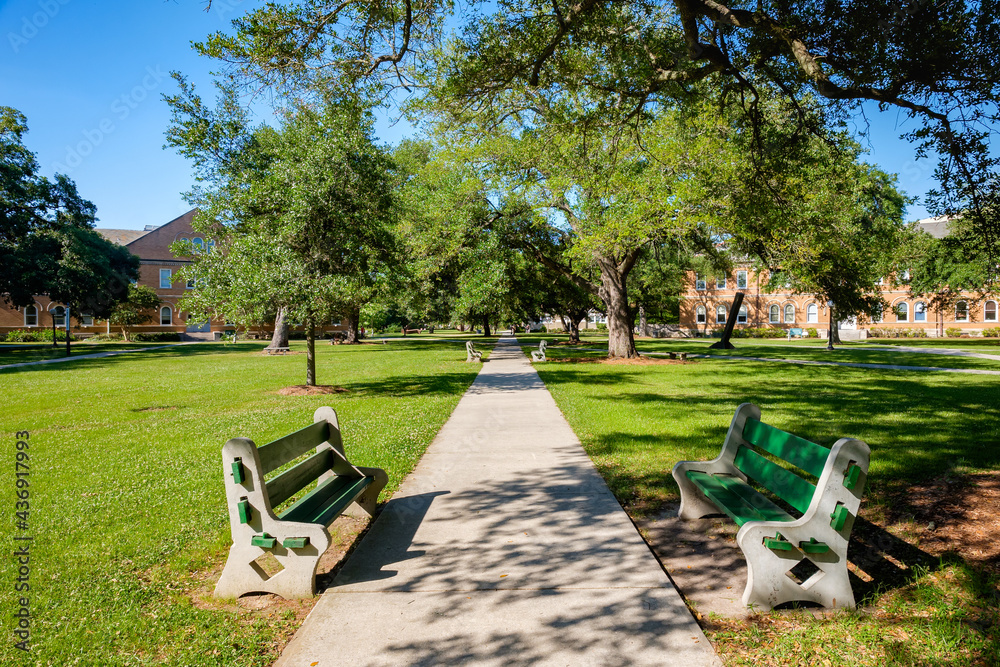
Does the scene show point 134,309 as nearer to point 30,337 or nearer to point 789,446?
point 30,337

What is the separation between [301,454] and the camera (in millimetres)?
4078

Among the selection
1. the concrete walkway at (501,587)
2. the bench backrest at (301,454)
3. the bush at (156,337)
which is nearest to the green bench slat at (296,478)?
the bench backrest at (301,454)

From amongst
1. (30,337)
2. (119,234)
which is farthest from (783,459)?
(119,234)

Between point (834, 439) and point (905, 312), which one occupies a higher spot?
point (905, 312)

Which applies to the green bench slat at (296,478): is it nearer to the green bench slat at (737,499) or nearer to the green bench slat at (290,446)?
the green bench slat at (290,446)

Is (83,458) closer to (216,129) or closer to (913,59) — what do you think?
(913,59)

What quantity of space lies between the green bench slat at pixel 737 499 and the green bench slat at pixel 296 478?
3013 mm

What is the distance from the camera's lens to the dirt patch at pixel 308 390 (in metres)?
13.5

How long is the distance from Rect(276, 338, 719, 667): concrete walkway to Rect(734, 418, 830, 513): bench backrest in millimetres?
1004

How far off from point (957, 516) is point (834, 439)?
3.24 metres

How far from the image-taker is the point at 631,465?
6.55 metres

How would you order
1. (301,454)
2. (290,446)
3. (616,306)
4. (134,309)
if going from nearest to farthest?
(290,446) → (301,454) → (616,306) → (134,309)

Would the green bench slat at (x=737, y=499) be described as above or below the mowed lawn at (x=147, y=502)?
above

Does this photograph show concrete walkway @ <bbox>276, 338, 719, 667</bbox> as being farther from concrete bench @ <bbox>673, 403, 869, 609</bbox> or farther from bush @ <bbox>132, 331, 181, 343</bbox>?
bush @ <bbox>132, 331, 181, 343</bbox>
